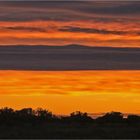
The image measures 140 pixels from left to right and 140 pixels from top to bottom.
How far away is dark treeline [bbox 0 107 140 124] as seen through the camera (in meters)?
69.0

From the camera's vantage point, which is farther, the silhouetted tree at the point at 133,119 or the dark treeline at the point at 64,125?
the silhouetted tree at the point at 133,119

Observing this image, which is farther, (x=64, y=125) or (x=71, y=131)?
(x=64, y=125)

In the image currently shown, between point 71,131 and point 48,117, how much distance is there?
10852 millimetres

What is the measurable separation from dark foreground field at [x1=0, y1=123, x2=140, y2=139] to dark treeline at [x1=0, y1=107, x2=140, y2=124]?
8.37 ft

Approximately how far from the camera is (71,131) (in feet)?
198

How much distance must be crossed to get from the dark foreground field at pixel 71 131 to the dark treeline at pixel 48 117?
2.55m

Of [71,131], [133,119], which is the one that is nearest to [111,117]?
[133,119]

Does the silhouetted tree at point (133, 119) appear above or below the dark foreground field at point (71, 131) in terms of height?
above

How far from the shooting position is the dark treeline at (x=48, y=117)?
69.0 meters

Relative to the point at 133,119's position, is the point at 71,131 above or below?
below

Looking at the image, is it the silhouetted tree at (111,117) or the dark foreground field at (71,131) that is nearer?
the dark foreground field at (71,131)

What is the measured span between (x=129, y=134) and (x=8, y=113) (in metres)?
14.6

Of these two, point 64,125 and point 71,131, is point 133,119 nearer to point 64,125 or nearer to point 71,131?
point 64,125

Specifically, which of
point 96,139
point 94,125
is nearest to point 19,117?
point 94,125
